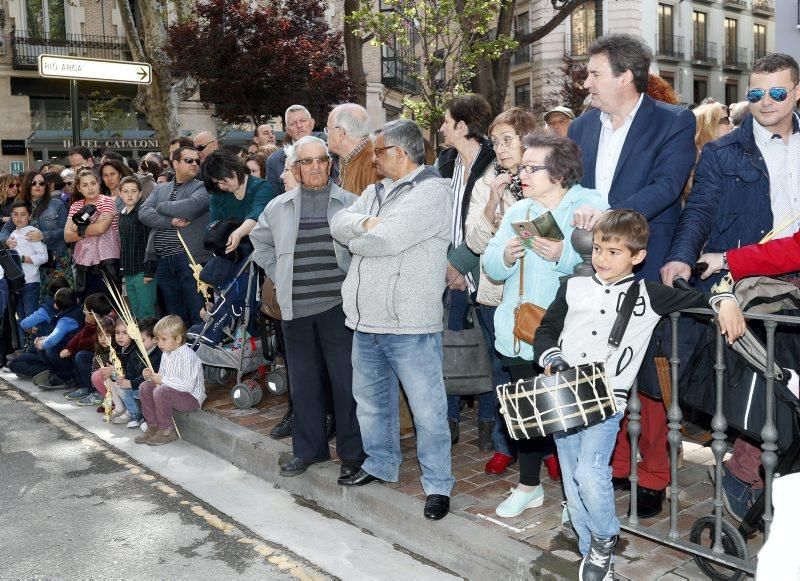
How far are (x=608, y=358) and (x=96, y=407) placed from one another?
580 cm

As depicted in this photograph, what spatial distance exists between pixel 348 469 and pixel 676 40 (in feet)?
151

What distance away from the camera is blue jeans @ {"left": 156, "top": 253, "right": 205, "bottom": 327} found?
8.00 m

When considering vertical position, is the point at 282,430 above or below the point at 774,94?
below

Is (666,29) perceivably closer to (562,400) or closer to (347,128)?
(347,128)

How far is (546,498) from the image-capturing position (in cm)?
498

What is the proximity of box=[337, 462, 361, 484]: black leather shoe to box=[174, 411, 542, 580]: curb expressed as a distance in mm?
70

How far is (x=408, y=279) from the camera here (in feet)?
15.5

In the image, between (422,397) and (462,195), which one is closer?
(422,397)

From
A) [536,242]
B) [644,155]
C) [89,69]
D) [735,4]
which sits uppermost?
[735,4]

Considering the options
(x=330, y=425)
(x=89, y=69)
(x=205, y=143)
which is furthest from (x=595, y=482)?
(x=89, y=69)

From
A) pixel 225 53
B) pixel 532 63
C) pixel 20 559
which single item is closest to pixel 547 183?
pixel 20 559

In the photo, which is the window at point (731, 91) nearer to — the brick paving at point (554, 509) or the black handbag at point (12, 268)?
the black handbag at point (12, 268)

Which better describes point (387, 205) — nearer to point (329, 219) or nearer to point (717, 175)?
point (329, 219)

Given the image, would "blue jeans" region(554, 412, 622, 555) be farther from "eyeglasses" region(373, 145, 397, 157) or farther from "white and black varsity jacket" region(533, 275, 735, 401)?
"eyeglasses" region(373, 145, 397, 157)
